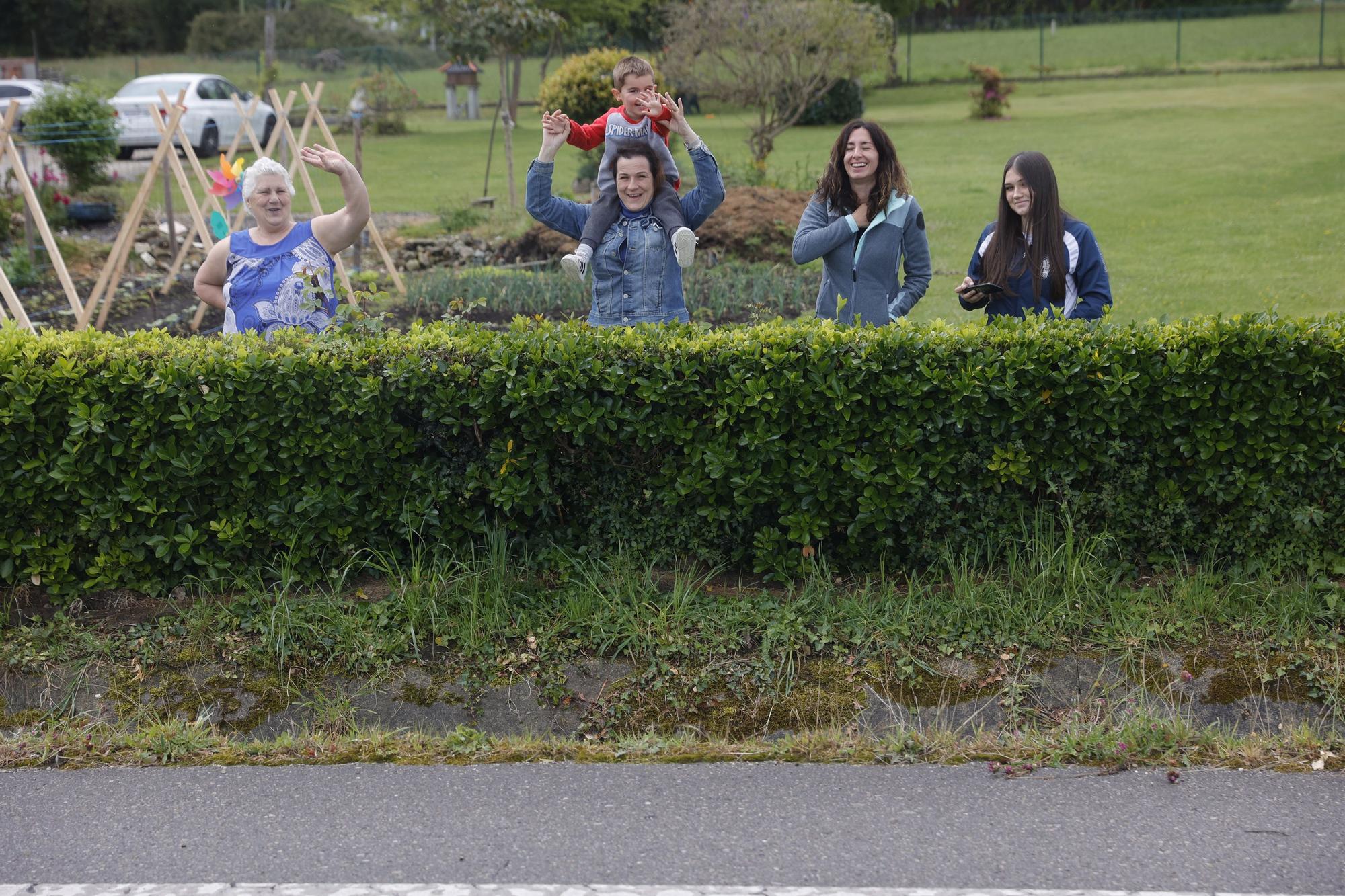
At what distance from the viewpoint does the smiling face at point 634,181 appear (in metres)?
5.48

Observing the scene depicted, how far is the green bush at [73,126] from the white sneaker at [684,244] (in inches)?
518

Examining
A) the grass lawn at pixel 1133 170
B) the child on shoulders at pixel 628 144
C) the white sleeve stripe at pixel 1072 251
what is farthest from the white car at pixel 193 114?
the white sleeve stripe at pixel 1072 251

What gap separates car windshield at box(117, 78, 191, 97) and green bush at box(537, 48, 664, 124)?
978cm

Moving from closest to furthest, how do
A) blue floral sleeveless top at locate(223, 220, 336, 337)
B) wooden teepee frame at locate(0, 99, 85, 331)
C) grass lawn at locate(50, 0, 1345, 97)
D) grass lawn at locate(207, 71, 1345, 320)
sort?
1. blue floral sleeveless top at locate(223, 220, 336, 337)
2. wooden teepee frame at locate(0, 99, 85, 331)
3. grass lawn at locate(207, 71, 1345, 320)
4. grass lawn at locate(50, 0, 1345, 97)

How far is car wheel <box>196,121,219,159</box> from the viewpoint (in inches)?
1012

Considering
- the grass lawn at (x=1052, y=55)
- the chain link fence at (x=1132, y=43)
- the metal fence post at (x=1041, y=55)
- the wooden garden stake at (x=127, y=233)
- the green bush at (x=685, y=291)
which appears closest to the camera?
the green bush at (x=685, y=291)

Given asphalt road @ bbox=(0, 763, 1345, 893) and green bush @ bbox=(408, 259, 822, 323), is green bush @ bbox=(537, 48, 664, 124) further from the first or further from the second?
asphalt road @ bbox=(0, 763, 1345, 893)

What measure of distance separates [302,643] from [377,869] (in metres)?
1.48

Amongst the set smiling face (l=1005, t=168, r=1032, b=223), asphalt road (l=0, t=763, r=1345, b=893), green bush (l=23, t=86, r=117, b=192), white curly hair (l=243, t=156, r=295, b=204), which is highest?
green bush (l=23, t=86, r=117, b=192)

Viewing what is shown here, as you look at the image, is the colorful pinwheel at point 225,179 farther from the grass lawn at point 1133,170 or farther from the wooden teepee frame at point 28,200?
the grass lawn at point 1133,170

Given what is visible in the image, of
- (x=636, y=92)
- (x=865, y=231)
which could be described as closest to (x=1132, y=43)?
(x=865, y=231)

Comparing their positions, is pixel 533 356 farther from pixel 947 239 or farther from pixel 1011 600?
pixel 947 239

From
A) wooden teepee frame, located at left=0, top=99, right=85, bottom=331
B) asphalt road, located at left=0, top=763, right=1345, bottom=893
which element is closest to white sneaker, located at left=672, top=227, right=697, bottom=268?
asphalt road, located at left=0, top=763, right=1345, bottom=893

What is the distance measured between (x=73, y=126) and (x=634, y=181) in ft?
44.9
